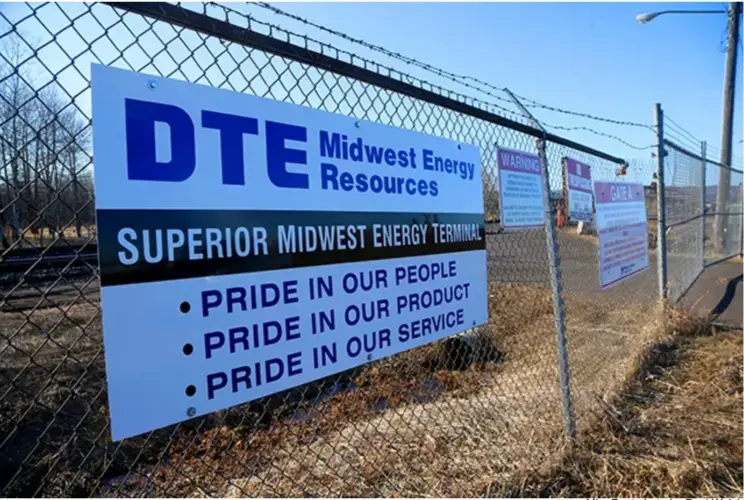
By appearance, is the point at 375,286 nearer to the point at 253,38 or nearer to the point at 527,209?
the point at 253,38

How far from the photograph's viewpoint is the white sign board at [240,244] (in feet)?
4.74

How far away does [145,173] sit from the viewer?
1476 mm

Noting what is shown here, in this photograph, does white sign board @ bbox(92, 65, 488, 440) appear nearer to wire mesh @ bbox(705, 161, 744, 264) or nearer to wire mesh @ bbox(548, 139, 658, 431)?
wire mesh @ bbox(548, 139, 658, 431)

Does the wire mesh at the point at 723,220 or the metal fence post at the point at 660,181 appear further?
the wire mesh at the point at 723,220

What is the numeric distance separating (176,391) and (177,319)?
9.2 inches

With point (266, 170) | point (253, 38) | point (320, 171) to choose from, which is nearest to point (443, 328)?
point (320, 171)

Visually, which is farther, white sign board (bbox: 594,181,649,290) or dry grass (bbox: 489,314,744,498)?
white sign board (bbox: 594,181,649,290)

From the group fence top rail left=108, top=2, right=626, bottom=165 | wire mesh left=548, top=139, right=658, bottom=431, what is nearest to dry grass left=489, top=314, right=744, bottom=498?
wire mesh left=548, top=139, right=658, bottom=431

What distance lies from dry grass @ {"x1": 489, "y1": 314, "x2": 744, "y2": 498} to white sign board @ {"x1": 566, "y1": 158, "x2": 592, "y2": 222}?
63.5 inches

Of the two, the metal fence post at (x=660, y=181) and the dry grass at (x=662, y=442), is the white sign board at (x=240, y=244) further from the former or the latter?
the metal fence post at (x=660, y=181)

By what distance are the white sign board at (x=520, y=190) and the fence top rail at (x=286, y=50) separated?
26 cm

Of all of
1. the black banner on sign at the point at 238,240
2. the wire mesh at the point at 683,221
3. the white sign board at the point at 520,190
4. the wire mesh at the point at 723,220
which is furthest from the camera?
the wire mesh at the point at 723,220

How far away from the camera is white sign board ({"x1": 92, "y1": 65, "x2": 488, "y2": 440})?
144 cm

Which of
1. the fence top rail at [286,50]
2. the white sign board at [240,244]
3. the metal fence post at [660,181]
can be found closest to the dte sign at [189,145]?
the white sign board at [240,244]
